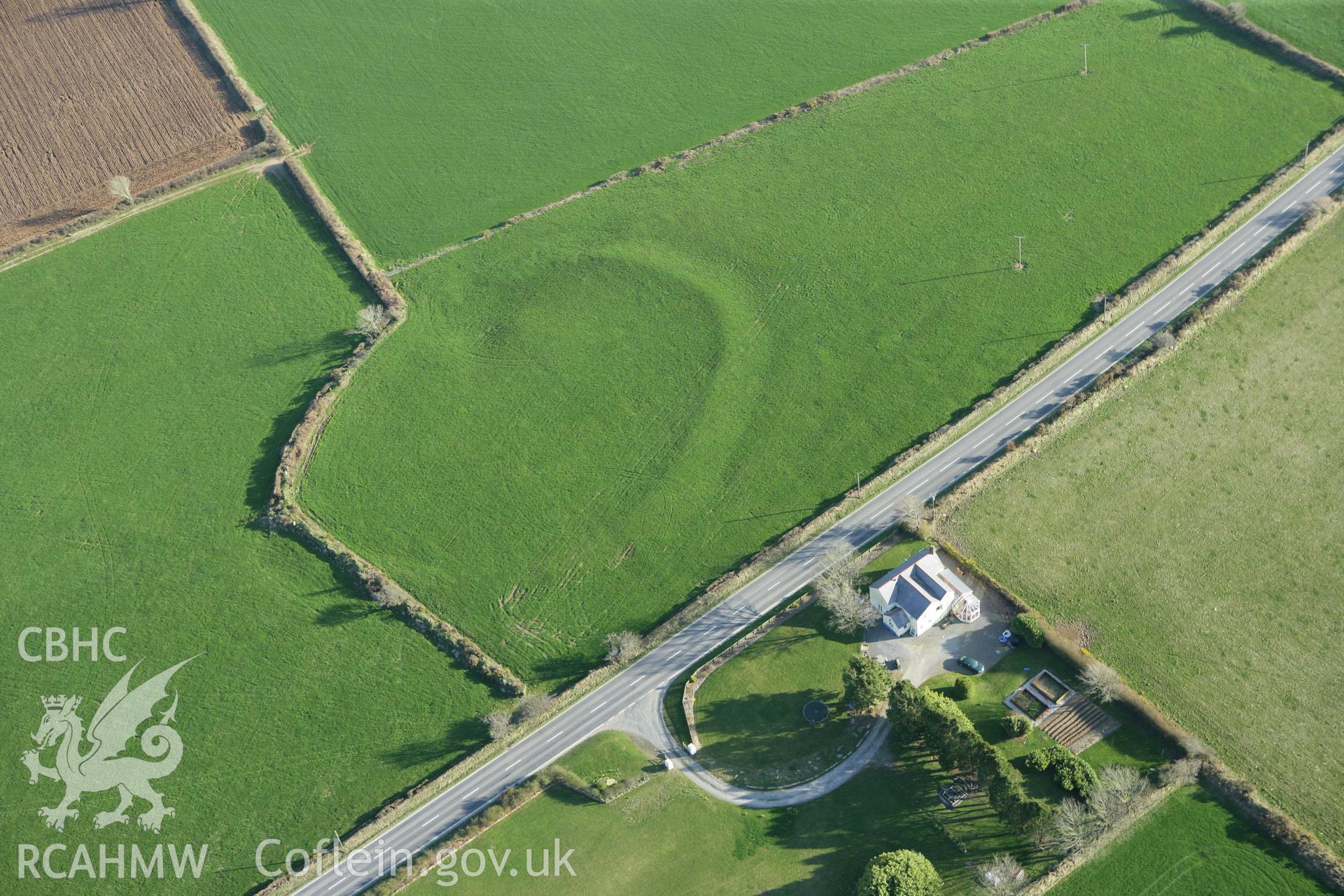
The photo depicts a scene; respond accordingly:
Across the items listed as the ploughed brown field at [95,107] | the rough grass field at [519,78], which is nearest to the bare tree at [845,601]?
the rough grass field at [519,78]

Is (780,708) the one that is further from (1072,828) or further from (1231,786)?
(1231,786)

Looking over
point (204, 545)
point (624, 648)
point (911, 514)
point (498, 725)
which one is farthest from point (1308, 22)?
point (204, 545)

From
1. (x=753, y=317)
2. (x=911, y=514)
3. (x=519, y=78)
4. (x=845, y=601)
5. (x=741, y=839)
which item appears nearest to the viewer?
(x=741, y=839)

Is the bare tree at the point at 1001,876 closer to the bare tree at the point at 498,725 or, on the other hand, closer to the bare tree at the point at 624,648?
the bare tree at the point at 624,648

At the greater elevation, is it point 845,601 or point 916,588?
point 845,601

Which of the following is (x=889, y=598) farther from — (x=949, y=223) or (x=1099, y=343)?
(x=949, y=223)
